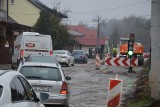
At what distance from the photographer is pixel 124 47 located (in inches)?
1832

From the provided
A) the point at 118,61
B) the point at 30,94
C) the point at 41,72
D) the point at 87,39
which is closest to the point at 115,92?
the point at 41,72

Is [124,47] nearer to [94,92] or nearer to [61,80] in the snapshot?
[94,92]

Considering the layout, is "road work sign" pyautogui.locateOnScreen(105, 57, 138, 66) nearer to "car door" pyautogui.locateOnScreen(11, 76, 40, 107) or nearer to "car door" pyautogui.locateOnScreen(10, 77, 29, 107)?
"car door" pyautogui.locateOnScreen(11, 76, 40, 107)

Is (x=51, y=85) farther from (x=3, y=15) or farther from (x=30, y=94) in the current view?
(x=3, y=15)

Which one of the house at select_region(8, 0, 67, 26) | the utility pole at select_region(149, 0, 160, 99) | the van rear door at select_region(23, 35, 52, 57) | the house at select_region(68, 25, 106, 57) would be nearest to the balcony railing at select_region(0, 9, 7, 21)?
the van rear door at select_region(23, 35, 52, 57)

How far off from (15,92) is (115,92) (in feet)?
17.6

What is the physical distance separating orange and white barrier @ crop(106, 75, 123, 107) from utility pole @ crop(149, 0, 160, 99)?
7.99 ft

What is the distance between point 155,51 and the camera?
1369 cm

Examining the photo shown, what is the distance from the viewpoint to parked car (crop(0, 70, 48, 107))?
5.86 m

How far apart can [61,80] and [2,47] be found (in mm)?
28516

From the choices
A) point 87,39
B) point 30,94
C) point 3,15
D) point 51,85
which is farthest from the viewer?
point 87,39

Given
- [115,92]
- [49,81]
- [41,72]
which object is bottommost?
[115,92]

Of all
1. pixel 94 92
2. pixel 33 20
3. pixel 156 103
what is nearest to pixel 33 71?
pixel 156 103

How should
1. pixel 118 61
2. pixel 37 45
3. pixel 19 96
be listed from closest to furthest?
pixel 19 96 < pixel 37 45 < pixel 118 61
